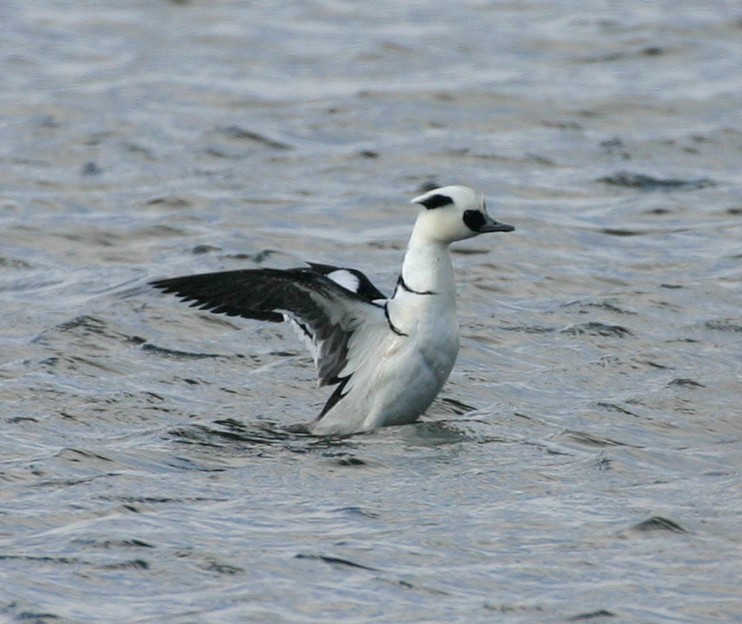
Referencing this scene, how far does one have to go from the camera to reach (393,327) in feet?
31.8

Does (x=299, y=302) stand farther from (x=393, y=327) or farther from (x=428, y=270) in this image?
(x=428, y=270)

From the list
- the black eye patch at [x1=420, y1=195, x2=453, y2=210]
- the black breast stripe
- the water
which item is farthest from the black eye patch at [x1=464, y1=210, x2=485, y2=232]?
the water

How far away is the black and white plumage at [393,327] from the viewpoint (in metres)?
9.62

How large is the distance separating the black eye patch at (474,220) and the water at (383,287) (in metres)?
1.16

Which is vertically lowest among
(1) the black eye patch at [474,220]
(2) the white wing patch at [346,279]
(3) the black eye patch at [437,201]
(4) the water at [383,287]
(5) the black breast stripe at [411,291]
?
(4) the water at [383,287]

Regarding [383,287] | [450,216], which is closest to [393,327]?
[450,216]

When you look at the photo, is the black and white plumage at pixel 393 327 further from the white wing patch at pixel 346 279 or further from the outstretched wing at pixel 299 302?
the white wing patch at pixel 346 279

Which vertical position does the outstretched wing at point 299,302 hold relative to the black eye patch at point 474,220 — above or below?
below

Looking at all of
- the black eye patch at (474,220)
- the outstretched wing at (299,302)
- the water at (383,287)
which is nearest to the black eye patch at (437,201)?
the black eye patch at (474,220)

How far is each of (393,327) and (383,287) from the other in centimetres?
378

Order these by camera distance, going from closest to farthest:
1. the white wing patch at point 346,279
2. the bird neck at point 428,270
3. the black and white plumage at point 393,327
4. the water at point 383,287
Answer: the water at point 383,287
the black and white plumage at point 393,327
the bird neck at point 428,270
the white wing patch at point 346,279

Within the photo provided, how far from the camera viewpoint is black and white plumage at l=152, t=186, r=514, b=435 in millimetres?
9625

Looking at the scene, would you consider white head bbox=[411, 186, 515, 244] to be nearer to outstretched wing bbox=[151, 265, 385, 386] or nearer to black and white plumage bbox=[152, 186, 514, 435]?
black and white plumage bbox=[152, 186, 514, 435]

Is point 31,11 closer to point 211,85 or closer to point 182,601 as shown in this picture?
point 211,85
